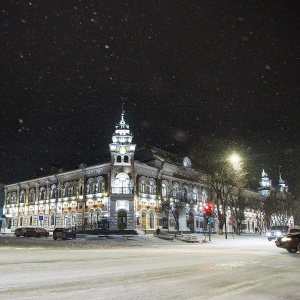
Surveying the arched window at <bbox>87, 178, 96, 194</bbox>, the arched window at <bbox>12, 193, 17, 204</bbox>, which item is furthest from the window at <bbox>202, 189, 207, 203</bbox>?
the arched window at <bbox>12, 193, 17, 204</bbox>

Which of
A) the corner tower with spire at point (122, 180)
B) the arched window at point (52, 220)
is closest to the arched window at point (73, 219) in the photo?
the arched window at point (52, 220)

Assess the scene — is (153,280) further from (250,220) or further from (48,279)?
(250,220)

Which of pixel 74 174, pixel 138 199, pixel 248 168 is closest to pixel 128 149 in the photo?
pixel 138 199

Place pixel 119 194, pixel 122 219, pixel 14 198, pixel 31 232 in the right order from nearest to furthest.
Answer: pixel 31 232 → pixel 122 219 → pixel 119 194 → pixel 14 198

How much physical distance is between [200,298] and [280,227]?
124ft

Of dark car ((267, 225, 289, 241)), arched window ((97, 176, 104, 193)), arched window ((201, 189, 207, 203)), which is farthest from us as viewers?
arched window ((201, 189, 207, 203))

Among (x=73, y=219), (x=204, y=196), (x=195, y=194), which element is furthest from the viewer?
(x=204, y=196)

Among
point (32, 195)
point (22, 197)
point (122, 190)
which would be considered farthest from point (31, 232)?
point (22, 197)

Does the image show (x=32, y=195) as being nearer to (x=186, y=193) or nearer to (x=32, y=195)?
(x=32, y=195)

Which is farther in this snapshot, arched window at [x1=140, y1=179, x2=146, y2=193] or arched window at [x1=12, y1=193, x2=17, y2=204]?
arched window at [x1=12, y1=193, x2=17, y2=204]

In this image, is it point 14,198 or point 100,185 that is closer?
point 100,185

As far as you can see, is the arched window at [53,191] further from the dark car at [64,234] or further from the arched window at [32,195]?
the dark car at [64,234]

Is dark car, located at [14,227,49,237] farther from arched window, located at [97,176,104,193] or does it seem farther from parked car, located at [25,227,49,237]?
arched window, located at [97,176,104,193]

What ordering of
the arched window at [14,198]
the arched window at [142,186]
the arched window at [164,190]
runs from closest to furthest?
the arched window at [142,186], the arched window at [164,190], the arched window at [14,198]
